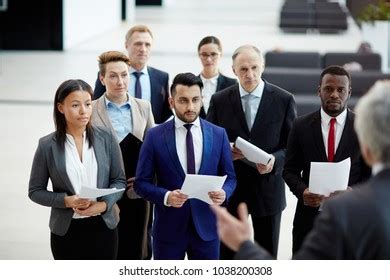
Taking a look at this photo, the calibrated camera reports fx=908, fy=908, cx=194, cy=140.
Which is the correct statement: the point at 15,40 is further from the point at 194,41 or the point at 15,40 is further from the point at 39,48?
the point at 194,41

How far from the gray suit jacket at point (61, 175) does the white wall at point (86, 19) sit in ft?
49.6

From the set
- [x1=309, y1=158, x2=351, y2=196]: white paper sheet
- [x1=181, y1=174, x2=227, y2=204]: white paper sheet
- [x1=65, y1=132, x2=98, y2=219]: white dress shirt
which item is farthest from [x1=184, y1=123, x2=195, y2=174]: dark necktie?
[x1=309, y1=158, x2=351, y2=196]: white paper sheet

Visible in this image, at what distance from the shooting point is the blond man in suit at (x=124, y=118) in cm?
542

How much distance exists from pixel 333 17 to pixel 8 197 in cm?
1816

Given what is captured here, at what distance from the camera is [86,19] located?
21.6 meters

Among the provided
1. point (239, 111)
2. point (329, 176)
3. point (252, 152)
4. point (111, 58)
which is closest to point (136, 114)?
point (111, 58)

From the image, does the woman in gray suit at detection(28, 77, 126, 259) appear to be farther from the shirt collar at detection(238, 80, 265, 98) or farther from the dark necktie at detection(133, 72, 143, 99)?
the dark necktie at detection(133, 72, 143, 99)

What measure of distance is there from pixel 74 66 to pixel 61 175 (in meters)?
12.4

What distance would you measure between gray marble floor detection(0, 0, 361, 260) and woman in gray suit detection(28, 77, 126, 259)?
1.49 m

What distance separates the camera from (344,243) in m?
2.46

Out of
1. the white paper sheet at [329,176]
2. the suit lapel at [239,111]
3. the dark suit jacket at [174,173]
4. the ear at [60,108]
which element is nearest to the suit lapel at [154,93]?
the suit lapel at [239,111]

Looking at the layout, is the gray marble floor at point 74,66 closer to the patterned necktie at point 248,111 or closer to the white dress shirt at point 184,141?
the patterned necktie at point 248,111

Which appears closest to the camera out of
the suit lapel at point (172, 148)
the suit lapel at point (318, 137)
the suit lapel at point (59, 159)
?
the suit lapel at point (59, 159)

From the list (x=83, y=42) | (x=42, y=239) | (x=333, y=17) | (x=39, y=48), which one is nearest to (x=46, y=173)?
(x=42, y=239)
